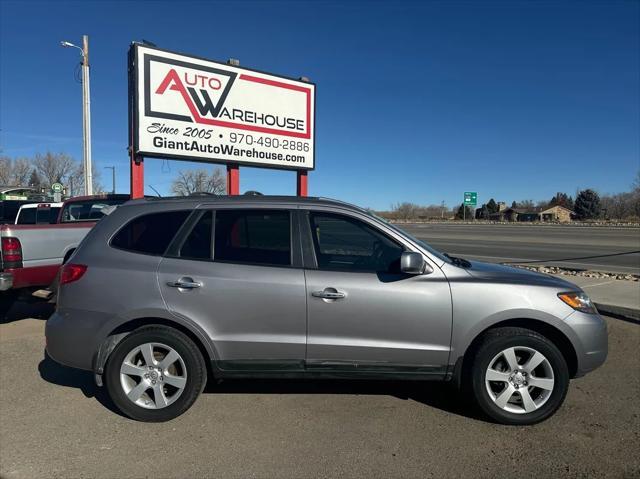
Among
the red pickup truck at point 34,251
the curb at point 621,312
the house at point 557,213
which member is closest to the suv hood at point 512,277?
the curb at point 621,312

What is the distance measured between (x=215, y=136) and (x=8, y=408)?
6.02 metres

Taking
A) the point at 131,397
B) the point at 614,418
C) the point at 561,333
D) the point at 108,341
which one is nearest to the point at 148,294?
the point at 108,341

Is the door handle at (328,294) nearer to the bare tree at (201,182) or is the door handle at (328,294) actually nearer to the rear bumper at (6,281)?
the rear bumper at (6,281)

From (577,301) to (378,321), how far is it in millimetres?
1618

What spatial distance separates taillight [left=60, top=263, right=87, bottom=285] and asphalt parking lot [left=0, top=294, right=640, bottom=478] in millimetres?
1122

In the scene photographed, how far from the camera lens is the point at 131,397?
3.68 metres

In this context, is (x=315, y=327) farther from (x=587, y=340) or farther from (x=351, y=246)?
(x=587, y=340)

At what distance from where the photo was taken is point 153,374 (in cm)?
368

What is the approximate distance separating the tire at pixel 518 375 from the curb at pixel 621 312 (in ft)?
14.0

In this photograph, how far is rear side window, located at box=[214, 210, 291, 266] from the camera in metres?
3.80

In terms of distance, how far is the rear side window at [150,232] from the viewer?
3.84 m

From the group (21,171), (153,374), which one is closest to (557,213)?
(21,171)

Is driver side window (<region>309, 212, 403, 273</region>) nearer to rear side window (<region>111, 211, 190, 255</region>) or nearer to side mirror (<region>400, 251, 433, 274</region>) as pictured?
side mirror (<region>400, 251, 433, 274</region>)

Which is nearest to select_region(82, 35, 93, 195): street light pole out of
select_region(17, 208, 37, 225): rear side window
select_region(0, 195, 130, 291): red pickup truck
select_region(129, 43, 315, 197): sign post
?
select_region(17, 208, 37, 225): rear side window
